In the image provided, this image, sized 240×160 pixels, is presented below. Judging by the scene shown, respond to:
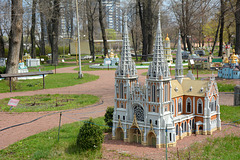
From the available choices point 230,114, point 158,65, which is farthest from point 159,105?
point 230,114

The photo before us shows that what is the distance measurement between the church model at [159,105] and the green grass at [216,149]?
93 cm

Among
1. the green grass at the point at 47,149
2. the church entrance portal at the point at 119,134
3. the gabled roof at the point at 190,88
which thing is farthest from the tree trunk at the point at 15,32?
the gabled roof at the point at 190,88

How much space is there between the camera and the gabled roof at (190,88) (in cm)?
1324

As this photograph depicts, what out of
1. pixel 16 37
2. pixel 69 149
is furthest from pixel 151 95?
pixel 16 37

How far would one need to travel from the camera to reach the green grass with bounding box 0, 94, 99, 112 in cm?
1905

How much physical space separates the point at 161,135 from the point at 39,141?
5253mm

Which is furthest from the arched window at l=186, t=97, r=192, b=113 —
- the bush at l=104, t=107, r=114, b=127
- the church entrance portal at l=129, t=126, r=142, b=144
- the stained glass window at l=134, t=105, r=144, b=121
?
the bush at l=104, t=107, r=114, b=127

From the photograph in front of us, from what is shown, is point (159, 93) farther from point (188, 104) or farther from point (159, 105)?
point (188, 104)

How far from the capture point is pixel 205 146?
1138 cm

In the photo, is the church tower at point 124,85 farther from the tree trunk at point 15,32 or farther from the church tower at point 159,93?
the tree trunk at point 15,32

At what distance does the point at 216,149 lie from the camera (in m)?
11.1

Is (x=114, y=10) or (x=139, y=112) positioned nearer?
(x=139, y=112)

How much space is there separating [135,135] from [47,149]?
371 centimetres

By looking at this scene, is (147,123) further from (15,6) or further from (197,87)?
(15,6)
